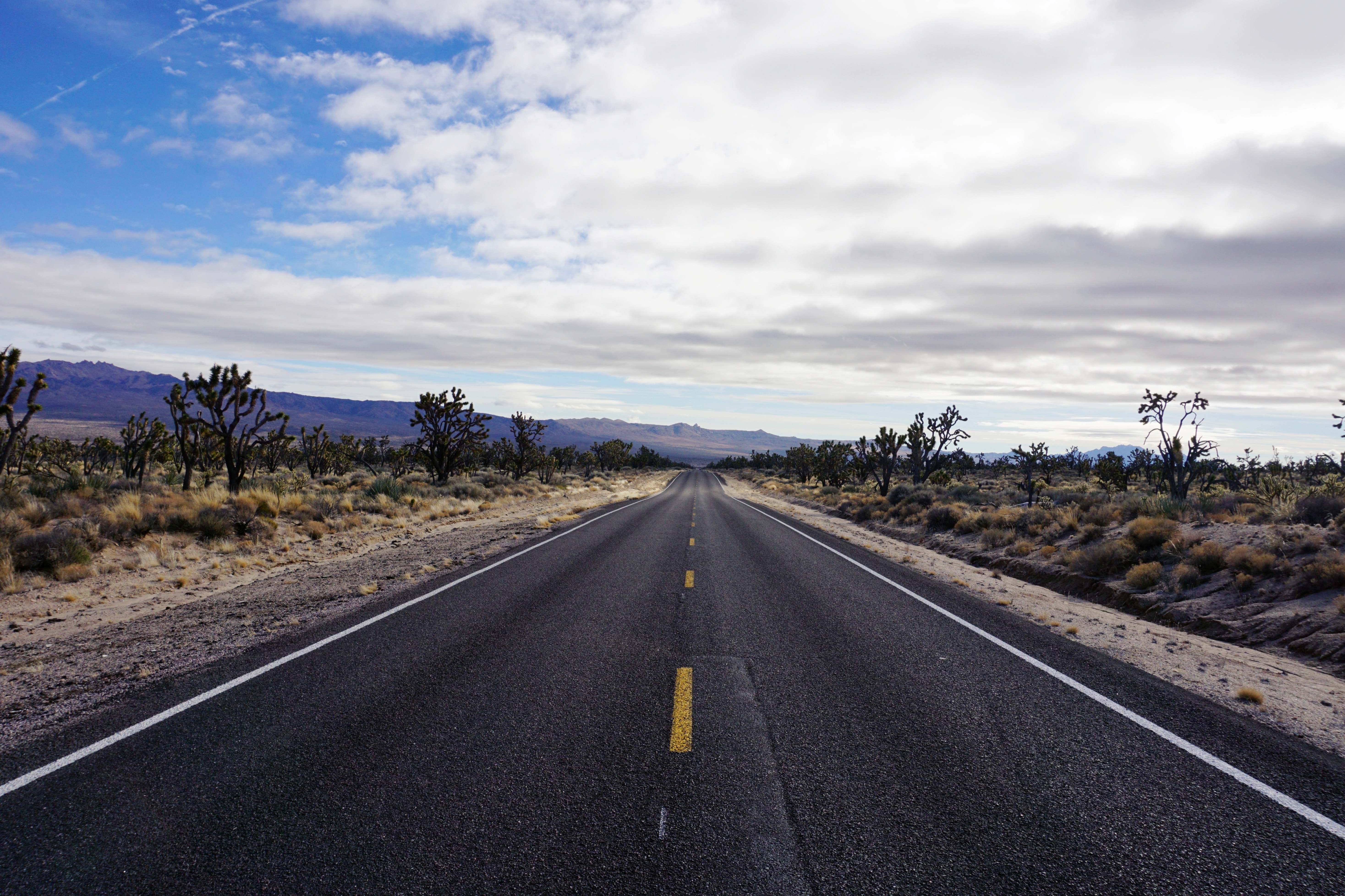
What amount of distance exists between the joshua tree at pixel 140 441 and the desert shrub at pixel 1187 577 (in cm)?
3363

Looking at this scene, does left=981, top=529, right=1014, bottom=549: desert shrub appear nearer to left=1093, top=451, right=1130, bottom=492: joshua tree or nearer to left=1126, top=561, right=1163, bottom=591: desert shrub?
left=1126, top=561, right=1163, bottom=591: desert shrub

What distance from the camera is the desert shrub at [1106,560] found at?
1352 cm

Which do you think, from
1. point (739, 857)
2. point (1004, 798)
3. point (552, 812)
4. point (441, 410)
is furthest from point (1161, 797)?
point (441, 410)

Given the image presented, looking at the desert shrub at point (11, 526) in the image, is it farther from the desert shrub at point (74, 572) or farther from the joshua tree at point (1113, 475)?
the joshua tree at point (1113, 475)

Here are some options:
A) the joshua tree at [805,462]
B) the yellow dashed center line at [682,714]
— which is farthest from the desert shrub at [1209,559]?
the joshua tree at [805,462]

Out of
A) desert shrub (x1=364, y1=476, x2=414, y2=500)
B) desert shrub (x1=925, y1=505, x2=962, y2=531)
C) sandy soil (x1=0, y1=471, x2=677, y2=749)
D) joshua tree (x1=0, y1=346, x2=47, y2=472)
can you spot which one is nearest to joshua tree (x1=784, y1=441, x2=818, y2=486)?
desert shrub (x1=925, y1=505, x2=962, y2=531)

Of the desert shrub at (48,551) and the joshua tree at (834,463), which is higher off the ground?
the joshua tree at (834,463)

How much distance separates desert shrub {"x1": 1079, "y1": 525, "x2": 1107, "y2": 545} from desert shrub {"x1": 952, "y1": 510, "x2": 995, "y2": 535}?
13.6ft

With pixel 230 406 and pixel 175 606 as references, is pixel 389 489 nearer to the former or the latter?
pixel 230 406

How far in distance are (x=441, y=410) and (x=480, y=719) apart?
111ft

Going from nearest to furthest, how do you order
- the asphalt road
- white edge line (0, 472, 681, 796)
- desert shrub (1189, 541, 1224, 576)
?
the asphalt road → white edge line (0, 472, 681, 796) → desert shrub (1189, 541, 1224, 576)

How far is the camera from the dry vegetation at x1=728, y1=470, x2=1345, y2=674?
31.0 ft

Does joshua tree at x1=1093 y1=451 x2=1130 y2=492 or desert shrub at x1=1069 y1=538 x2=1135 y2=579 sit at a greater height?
joshua tree at x1=1093 y1=451 x2=1130 y2=492

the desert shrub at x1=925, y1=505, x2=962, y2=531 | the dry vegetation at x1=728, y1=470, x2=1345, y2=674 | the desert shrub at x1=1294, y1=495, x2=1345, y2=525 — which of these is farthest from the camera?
the desert shrub at x1=925, y1=505, x2=962, y2=531
